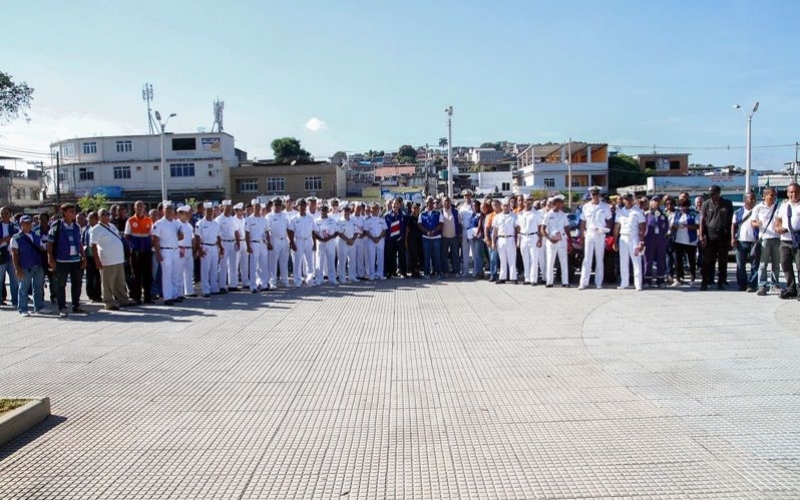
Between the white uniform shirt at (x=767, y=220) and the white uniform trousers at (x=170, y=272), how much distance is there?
11.5 meters

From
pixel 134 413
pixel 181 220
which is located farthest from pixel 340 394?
pixel 181 220

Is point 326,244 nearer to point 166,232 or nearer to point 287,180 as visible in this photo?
point 166,232

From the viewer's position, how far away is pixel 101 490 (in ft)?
14.9

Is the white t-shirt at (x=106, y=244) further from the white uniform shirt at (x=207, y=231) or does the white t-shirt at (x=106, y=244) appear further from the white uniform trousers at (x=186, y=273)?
the white uniform shirt at (x=207, y=231)

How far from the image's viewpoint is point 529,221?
15.0 metres

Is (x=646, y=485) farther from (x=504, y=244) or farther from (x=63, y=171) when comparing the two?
(x=63, y=171)

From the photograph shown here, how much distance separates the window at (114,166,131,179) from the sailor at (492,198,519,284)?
6868 centimetres

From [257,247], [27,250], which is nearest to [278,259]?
[257,247]

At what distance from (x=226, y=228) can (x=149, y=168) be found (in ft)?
216

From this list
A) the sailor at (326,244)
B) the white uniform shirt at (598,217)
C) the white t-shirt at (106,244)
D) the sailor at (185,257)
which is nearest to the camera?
the white t-shirt at (106,244)

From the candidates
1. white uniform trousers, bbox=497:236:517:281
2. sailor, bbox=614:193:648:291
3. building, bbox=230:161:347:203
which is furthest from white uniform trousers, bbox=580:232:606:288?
building, bbox=230:161:347:203

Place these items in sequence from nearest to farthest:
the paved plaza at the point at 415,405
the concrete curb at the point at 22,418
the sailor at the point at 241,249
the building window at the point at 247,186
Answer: the paved plaza at the point at 415,405, the concrete curb at the point at 22,418, the sailor at the point at 241,249, the building window at the point at 247,186

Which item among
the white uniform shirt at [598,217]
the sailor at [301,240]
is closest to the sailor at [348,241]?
the sailor at [301,240]

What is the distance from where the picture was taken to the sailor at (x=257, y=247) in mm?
15023
